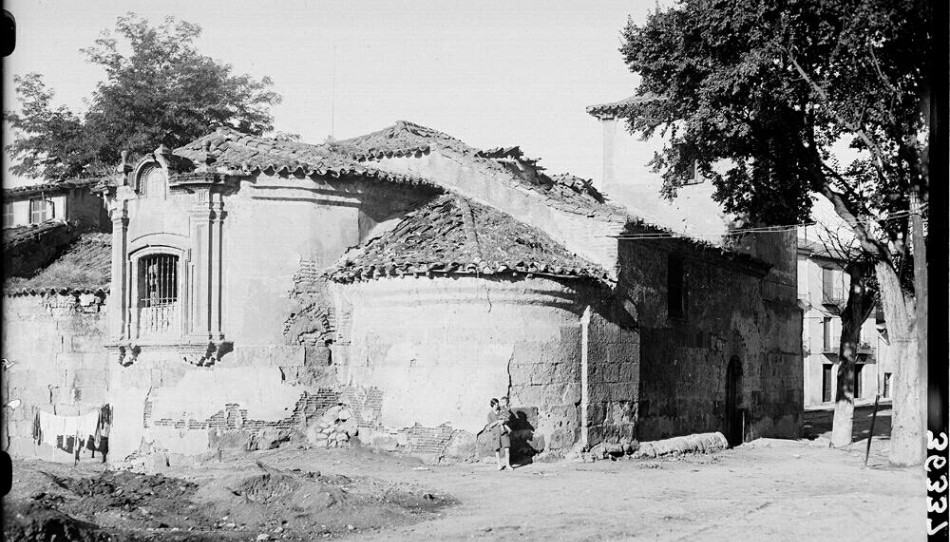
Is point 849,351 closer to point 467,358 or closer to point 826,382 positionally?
point 467,358

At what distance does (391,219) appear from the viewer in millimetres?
21203

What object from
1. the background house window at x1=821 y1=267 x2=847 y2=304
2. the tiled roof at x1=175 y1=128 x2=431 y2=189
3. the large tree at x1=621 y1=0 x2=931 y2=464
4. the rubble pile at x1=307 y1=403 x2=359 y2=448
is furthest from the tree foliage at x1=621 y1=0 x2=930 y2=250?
the background house window at x1=821 y1=267 x2=847 y2=304

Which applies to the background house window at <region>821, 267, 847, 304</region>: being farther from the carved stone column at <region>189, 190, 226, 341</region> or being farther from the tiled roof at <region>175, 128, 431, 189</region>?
the carved stone column at <region>189, 190, 226, 341</region>

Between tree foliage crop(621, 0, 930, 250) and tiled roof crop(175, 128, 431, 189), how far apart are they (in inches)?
212

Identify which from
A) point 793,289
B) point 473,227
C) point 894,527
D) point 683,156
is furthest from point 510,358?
point 793,289

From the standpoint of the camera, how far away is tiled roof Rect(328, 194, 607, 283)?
60.4 ft

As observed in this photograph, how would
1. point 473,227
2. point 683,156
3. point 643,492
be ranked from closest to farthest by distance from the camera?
point 643,492 → point 473,227 → point 683,156

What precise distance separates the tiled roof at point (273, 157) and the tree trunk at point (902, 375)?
9.12 metres

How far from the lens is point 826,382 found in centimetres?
4825

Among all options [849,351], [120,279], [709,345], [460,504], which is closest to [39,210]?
[120,279]

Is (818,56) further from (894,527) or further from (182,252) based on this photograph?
(182,252)

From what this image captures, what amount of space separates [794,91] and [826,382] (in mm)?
32406

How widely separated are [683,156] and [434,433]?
752cm

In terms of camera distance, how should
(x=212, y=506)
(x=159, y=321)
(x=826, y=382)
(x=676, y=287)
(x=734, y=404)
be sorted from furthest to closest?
(x=826, y=382), (x=734, y=404), (x=676, y=287), (x=159, y=321), (x=212, y=506)
